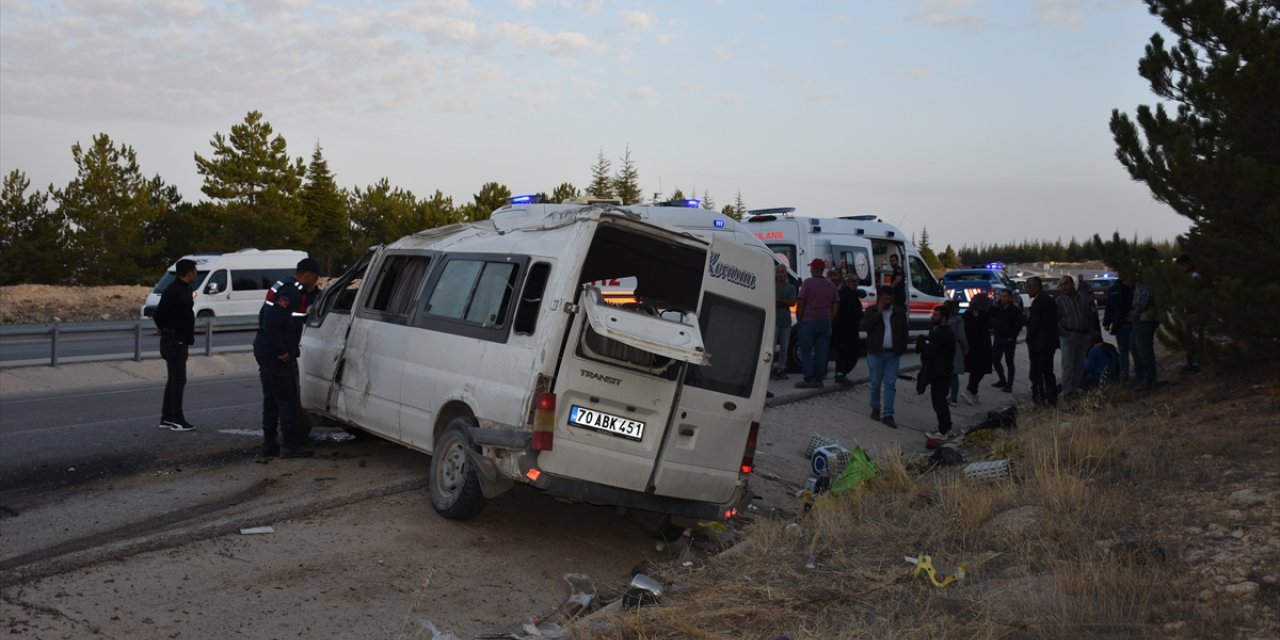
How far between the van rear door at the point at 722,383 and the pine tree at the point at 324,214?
219ft

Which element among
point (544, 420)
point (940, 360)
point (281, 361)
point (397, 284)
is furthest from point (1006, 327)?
point (544, 420)

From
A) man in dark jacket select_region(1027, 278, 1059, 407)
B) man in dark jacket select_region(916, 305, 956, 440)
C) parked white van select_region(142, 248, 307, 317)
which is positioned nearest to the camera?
man in dark jacket select_region(916, 305, 956, 440)

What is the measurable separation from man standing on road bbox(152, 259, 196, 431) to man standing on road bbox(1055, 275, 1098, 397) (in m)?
11.1

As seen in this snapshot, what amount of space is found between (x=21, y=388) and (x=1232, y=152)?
15.9 m

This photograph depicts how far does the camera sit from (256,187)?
67.4 meters

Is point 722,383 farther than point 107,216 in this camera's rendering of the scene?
No

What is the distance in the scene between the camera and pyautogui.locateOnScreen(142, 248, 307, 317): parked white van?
3148 cm

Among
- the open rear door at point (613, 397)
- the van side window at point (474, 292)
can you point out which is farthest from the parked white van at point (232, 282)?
the open rear door at point (613, 397)

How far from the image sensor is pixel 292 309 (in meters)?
10.1

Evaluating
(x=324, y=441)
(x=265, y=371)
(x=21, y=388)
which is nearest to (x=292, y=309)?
(x=265, y=371)

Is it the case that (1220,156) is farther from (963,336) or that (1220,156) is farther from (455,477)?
(455,477)

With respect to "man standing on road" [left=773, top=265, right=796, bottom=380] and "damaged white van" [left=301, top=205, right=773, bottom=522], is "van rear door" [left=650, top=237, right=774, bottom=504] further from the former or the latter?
"man standing on road" [left=773, top=265, right=796, bottom=380]

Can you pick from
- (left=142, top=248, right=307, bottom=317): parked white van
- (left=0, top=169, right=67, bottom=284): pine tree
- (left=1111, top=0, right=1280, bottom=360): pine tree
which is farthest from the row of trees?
(left=1111, top=0, right=1280, bottom=360): pine tree

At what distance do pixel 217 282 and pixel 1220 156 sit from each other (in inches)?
1069
